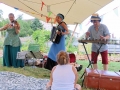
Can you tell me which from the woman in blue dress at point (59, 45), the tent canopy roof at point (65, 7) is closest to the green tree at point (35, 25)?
the tent canopy roof at point (65, 7)

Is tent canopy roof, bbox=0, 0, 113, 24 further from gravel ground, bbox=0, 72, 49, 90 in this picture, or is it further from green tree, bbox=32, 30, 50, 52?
green tree, bbox=32, 30, 50, 52

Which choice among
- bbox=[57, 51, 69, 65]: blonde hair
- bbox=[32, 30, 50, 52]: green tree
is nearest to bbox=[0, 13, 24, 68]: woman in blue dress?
bbox=[57, 51, 69, 65]: blonde hair

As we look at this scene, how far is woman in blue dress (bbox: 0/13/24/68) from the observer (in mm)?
4988

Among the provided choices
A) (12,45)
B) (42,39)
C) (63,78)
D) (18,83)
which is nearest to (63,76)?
(63,78)

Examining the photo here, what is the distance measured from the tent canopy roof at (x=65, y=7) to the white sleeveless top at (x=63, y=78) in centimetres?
285

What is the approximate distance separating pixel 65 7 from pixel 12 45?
189cm

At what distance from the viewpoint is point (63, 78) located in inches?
83.9

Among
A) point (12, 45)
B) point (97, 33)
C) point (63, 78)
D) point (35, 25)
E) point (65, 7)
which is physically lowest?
point (63, 78)

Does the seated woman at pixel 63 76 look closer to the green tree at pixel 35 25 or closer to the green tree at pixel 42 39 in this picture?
the green tree at pixel 42 39

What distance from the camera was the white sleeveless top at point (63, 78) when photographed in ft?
6.97

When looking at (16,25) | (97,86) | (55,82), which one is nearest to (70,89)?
(55,82)

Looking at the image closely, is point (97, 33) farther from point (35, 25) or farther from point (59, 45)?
point (35, 25)

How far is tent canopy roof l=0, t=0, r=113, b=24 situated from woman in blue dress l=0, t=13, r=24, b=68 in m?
1.11

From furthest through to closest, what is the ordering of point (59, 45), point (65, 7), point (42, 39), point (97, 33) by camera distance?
point (42, 39)
point (65, 7)
point (59, 45)
point (97, 33)
